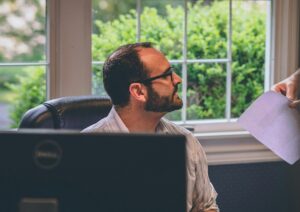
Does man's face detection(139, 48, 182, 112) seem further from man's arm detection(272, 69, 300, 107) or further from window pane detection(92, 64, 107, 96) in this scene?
window pane detection(92, 64, 107, 96)

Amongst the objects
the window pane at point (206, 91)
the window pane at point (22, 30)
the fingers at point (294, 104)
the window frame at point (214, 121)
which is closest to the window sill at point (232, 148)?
the window frame at point (214, 121)

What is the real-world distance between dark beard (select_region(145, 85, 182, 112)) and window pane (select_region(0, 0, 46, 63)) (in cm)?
95

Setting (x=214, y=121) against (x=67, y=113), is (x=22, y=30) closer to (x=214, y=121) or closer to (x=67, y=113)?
(x=67, y=113)

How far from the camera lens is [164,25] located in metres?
3.15

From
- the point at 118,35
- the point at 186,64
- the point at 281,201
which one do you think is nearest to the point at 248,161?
the point at 281,201

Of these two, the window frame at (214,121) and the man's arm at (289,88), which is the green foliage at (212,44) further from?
the man's arm at (289,88)

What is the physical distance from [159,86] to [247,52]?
1328 mm

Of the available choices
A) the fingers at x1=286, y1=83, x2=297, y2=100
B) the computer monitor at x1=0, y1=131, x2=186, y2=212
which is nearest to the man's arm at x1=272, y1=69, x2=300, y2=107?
the fingers at x1=286, y1=83, x2=297, y2=100

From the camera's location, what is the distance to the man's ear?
2.08 m

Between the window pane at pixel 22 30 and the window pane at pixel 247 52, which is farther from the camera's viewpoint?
the window pane at pixel 247 52

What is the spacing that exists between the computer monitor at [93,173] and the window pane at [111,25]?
2044 millimetres

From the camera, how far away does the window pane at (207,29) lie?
3197 mm

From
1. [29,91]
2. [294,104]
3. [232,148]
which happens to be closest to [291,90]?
[294,104]

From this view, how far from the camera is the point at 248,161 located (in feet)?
10.5
